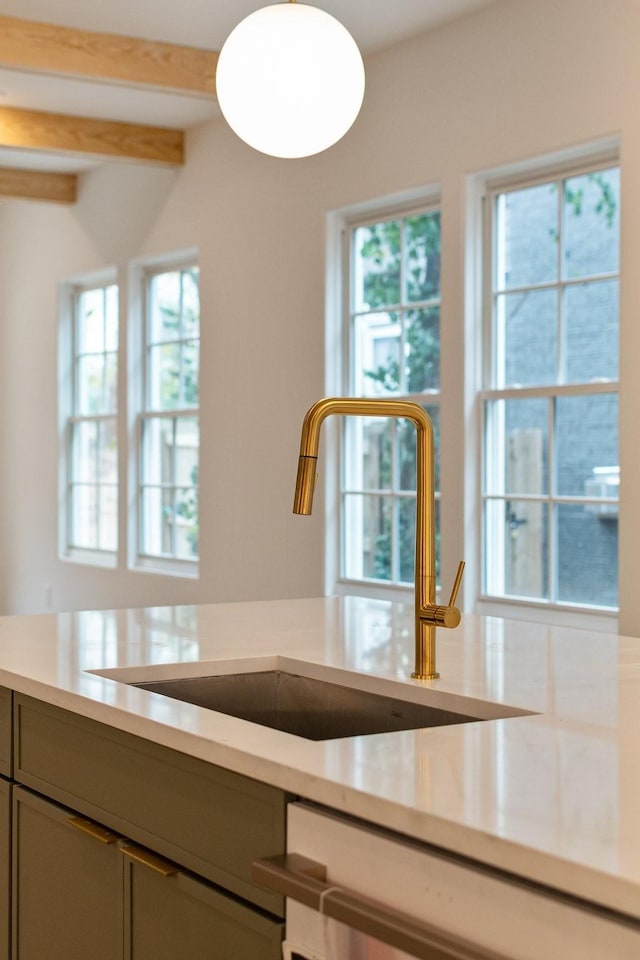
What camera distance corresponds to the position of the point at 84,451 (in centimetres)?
774

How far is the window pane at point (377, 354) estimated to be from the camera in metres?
5.25

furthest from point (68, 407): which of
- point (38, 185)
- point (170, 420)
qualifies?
point (38, 185)

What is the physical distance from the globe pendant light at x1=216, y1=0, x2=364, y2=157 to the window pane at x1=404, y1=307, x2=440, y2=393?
2.46 meters

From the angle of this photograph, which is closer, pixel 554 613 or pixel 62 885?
pixel 62 885

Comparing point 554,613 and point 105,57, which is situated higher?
point 105,57

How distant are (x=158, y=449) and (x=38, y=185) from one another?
1880 millimetres

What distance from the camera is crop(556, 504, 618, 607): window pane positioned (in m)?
4.25

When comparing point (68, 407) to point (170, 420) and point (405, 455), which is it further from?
point (405, 455)

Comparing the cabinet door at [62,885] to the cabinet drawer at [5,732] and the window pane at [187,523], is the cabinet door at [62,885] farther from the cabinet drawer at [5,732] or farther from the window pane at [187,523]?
the window pane at [187,523]

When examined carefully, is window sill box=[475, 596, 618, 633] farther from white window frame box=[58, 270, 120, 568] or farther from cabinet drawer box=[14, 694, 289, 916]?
white window frame box=[58, 270, 120, 568]

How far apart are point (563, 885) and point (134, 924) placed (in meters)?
0.83

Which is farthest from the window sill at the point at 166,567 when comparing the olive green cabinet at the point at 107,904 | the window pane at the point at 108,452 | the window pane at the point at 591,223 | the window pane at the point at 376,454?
the olive green cabinet at the point at 107,904

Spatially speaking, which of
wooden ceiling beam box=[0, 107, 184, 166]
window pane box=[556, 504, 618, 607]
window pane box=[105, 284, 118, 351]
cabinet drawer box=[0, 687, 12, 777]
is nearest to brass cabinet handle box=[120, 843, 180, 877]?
cabinet drawer box=[0, 687, 12, 777]

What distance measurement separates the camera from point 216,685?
1.99 metres
